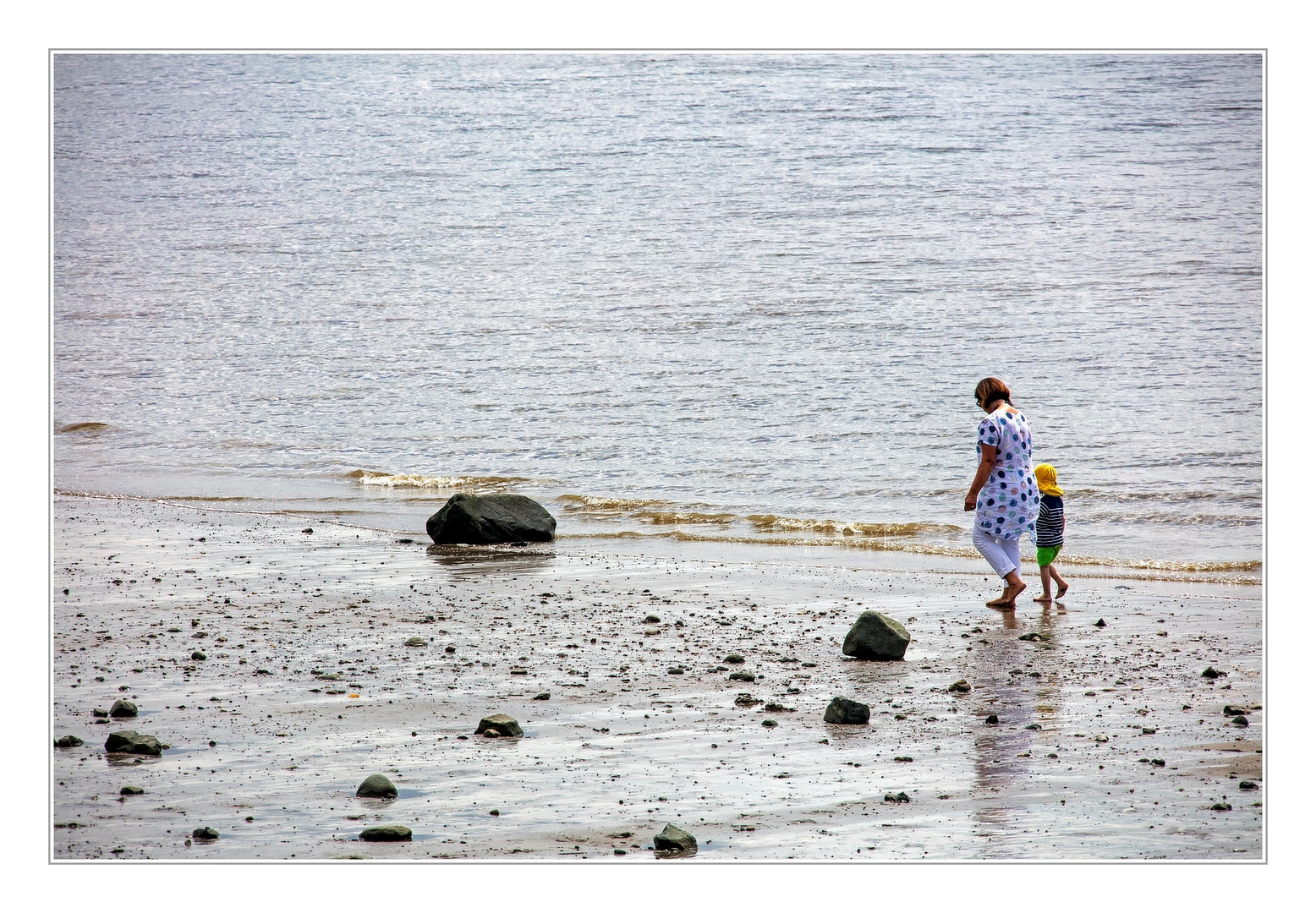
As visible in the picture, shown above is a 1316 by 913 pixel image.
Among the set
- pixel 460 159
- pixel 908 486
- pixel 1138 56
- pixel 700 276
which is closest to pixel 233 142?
pixel 460 159

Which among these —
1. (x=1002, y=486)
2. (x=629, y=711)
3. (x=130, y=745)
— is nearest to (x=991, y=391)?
(x=1002, y=486)

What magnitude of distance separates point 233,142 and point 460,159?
1030 cm

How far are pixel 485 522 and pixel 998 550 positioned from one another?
14.7 feet

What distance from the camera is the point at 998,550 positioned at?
31.2ft

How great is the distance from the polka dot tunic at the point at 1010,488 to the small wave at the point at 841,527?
332cm

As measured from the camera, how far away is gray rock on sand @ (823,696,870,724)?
6.36m

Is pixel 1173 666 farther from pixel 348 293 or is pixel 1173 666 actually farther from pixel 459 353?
pixel 348 293

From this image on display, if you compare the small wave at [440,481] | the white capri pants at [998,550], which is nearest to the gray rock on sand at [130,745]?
the white capri pants at [998,550]

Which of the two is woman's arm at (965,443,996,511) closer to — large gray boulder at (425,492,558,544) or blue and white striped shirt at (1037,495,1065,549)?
blue and white striped shirt at (1037,495,1065,549)

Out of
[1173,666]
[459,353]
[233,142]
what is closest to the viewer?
[1173,666]

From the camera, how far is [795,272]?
32.0 metres

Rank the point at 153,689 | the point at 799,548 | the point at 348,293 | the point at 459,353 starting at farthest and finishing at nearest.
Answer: the point at 348,293
the point at 459,353
the point at 799,548
the point at 153,689

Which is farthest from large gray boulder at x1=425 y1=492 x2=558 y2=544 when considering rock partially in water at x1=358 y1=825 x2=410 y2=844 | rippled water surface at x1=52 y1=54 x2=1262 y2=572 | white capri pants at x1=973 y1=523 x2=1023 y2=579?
rock partially in water at x1=358 y1=825 x2=410 y2=844
